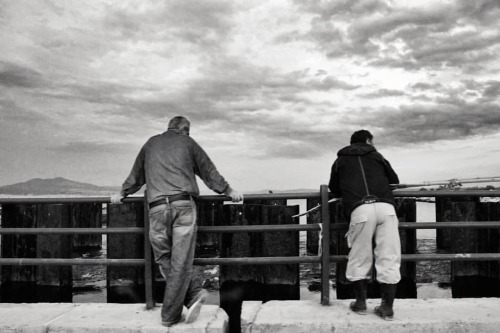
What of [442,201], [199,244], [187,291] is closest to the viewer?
[187,291]

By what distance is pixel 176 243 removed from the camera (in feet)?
12.0

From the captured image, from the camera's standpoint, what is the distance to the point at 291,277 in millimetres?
7508

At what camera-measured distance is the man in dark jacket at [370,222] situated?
12.1ft

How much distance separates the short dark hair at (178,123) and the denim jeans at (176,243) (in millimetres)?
711

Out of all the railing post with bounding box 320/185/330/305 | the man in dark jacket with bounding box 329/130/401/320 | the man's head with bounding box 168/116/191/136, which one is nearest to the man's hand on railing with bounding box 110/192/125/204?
the man's head with bounding box 168/116/191/136

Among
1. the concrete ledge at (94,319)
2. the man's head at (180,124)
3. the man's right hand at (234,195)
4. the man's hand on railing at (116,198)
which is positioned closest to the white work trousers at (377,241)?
the man's right hand at (234,195)

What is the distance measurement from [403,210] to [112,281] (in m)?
5.31

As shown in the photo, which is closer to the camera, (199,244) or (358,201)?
(358,201)

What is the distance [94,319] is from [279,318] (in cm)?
167

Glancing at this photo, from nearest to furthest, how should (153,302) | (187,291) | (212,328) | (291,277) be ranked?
(212,328)
(187,291)
(153,302)
(291,277)

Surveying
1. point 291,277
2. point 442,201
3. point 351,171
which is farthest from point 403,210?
point 351,171

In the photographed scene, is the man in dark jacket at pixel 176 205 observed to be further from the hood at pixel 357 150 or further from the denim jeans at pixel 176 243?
the hood at pixel 357 150

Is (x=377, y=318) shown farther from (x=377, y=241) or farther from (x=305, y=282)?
(x=305, y=282)

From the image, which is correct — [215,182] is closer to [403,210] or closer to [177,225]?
[177,225]
